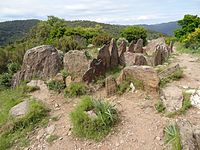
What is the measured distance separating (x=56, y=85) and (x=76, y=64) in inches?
32.1

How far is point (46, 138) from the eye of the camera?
18.1 feet

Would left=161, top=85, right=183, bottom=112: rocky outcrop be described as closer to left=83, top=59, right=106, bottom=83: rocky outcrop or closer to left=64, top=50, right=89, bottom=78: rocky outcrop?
left=83, top=59, right=106, bottom=83: rocky outcrop

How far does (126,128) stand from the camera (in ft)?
17.5

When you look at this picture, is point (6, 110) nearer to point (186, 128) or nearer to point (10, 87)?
point (10, 87)

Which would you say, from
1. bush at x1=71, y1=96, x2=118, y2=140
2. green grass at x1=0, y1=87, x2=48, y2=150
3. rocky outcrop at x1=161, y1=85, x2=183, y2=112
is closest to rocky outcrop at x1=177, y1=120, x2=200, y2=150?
rocky outcrop at x1=161, y1=85, x2=183, y2=112

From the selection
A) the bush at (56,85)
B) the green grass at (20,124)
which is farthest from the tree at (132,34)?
the green grass at (20,124)

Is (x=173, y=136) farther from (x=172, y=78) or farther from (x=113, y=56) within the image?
(x=113, y=56)

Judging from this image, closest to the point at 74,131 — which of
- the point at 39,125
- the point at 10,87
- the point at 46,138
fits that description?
the point at 46,138

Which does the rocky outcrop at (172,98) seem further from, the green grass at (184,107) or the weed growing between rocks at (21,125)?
the weed growing between rocks at (21,125)

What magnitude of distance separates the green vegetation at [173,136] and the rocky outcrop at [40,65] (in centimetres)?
438

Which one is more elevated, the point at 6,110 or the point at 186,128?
the point at 186,128

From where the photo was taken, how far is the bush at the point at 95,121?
5.27m

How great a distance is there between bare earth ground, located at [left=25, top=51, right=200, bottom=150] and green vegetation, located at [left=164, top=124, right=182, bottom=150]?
0.13 m

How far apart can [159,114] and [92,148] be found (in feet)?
4.85
